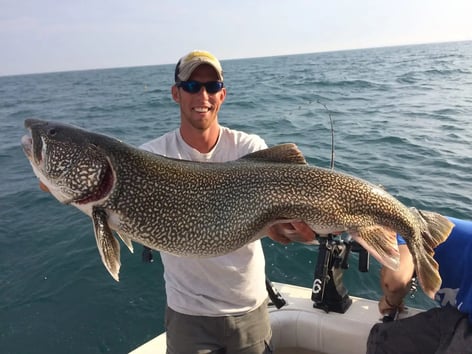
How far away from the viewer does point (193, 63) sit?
3230 mm

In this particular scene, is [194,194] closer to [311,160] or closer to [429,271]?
[429,271]

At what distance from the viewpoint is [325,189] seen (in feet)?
9.49

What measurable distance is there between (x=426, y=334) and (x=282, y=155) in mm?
1819

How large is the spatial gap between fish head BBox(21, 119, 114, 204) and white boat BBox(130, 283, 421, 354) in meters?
1.89

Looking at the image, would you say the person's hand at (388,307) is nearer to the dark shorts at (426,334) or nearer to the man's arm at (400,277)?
the man's arm at (400,277)

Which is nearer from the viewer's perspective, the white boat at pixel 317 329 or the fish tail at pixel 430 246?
the fish tail at pixel 430 246

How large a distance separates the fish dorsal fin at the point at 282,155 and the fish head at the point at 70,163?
111cm

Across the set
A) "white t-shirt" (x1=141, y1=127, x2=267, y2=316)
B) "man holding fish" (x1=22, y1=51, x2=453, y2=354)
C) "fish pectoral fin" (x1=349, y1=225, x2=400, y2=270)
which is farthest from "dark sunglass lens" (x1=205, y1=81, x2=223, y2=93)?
"fish pectoral fin" (x1=349, y1=225, x2=400, y2=270)

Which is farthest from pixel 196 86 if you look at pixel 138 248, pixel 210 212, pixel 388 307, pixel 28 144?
pixel 138 248

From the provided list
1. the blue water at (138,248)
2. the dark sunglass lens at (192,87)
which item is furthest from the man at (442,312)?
the blue water at (138,248)

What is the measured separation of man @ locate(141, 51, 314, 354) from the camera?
3092mm

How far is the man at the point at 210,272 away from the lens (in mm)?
3092

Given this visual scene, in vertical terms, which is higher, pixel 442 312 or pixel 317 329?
pixel 442 312

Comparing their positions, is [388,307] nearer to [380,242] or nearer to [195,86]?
[380,242]
